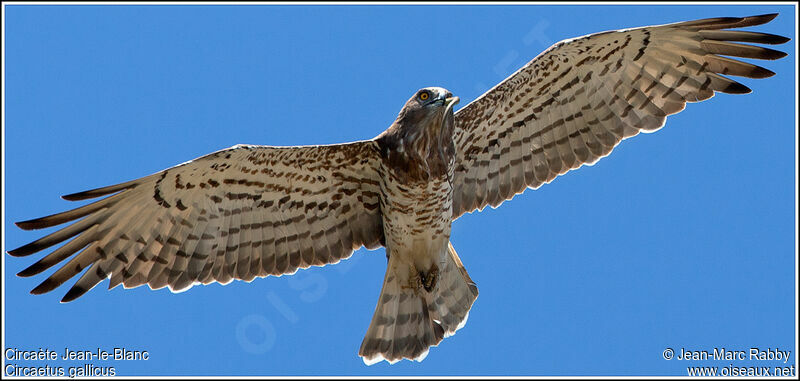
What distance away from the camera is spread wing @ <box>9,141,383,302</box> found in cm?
1007

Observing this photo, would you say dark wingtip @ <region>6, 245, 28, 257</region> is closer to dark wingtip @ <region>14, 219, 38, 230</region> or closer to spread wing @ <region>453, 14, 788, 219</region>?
dark wingtip @ <region>14, 219, 38, 230</region>

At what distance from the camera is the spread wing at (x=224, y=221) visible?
10070mm

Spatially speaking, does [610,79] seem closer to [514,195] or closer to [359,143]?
[514,195]

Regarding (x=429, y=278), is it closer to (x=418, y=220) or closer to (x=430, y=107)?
(x=418, y=220)

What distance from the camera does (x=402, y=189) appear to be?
9.91 m

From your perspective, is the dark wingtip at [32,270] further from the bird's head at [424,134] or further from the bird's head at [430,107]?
the bird's head at [430,107]

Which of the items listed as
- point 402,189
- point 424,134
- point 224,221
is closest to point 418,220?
point 402,189

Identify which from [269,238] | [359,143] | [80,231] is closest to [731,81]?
[359,143]

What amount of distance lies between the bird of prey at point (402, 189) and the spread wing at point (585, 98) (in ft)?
0.05

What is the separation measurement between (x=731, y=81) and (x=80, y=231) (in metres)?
6.45

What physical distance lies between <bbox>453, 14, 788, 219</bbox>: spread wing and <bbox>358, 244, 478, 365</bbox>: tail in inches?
30.7

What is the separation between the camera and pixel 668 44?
1034 centimetres

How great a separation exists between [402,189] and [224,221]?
192 centimetres

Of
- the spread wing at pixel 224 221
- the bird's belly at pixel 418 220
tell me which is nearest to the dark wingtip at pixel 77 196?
the spread wing at pixel 224 221
